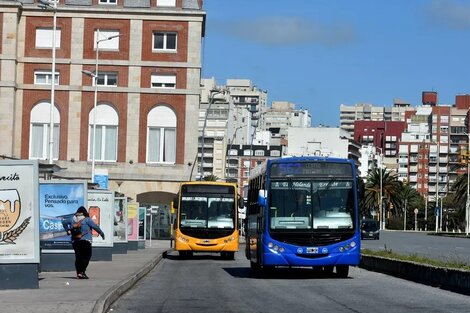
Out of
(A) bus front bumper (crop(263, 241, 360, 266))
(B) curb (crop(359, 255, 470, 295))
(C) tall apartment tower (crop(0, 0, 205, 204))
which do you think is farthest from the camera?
(C) tall apartment tower (crop(0, 0, 205, 204))

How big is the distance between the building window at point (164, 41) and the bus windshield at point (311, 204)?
48479 millimetres

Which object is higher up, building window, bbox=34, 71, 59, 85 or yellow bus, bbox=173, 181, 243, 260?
building window, bbox=34, 71, 59, 85

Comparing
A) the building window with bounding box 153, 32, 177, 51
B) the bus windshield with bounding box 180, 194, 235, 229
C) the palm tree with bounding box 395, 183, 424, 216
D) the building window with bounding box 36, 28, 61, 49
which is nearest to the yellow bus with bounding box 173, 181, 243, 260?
the bus windshield with bounding box 180, 194, 235, 229

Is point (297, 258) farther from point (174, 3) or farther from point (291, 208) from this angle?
point (174, 3)

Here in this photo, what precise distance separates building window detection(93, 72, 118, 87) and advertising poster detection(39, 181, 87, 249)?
4772 centimetres

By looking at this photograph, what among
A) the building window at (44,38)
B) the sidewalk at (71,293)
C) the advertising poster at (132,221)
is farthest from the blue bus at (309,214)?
the building window at (44,38)

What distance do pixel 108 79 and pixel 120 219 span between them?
3303 centimetres

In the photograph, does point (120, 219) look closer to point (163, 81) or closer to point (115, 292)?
point (115, 292)

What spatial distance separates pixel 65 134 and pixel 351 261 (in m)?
50.5

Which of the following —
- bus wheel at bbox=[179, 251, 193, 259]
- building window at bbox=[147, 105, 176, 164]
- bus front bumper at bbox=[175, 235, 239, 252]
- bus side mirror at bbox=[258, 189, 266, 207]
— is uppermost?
building window at bbox=[147, 105, 176, 164]

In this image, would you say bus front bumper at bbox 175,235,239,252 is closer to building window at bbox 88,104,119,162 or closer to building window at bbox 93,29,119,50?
building window at bbox 88,104,119,162

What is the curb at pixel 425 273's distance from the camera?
21.9 meters

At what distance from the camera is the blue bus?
87.5 ft

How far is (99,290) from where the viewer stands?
67.2 feet
